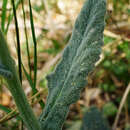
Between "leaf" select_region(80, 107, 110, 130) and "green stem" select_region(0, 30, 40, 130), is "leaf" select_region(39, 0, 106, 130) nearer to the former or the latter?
"green stem" select_region(0, 30, 40, 130)

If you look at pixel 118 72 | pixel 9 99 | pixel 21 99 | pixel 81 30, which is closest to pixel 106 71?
pixel 118 72

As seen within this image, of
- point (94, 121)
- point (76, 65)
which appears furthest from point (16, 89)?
point (94, 121)

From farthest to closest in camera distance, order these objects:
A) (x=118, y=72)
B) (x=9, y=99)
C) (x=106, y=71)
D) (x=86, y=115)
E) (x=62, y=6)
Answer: (x=62, y=6)
(x=9, y=99)
(x=106, y=71)
(x=118, y=72)
(x=86, y=115)

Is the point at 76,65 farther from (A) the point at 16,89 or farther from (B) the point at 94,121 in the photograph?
(B) the point at 94,121

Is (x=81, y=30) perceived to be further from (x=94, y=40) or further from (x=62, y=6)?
(x=62, y=6)

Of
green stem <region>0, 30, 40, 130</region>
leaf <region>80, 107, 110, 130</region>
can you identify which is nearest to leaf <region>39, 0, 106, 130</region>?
green stem <region>0, 30, 40, 130</region>

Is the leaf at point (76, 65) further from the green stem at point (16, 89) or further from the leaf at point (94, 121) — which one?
the leaf at point (94, 121)
